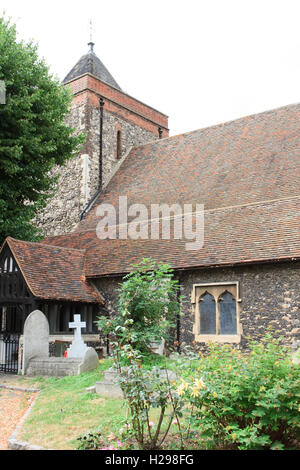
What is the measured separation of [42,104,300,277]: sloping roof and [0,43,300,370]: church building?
0.04 metres

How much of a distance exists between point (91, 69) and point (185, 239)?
13.9m

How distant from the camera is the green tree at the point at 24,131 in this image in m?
14.6

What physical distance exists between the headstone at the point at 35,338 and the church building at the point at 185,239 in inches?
24.8

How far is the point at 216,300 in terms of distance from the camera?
41.3ft

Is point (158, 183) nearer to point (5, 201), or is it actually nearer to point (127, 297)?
point (5, 201)

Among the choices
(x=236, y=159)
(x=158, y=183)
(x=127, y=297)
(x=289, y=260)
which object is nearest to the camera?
Answer: (x=127, y=297)

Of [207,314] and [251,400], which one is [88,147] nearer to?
[207,314]

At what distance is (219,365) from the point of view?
225 inches

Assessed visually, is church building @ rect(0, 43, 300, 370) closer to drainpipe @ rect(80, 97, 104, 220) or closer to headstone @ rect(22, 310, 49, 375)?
→ drainpipe @ rect(80, 97, 104, 220)

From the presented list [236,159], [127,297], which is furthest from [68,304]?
[236,159]

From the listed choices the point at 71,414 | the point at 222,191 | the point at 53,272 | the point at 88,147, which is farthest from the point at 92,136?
the point at 71,414

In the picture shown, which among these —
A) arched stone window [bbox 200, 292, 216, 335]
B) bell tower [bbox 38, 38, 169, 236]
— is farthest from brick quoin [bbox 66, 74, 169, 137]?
arched stone window [bbox 200, 292, 216, 335]
